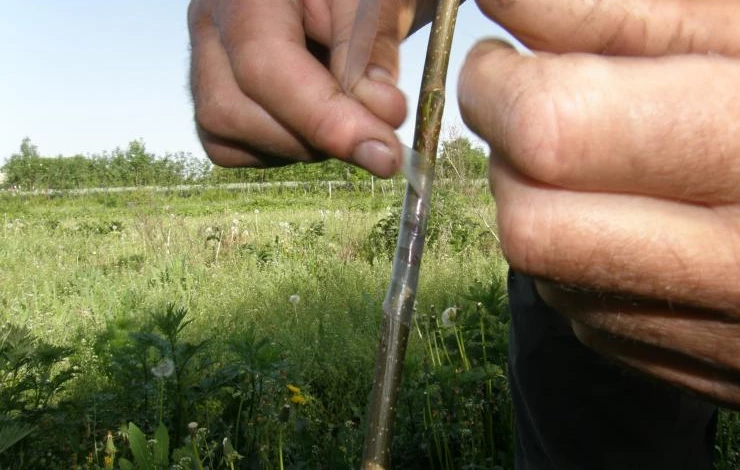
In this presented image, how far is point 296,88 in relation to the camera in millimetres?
935

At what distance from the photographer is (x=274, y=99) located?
966 millimetres

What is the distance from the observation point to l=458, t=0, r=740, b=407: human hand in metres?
0.54

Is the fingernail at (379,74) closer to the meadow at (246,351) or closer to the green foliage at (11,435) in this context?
the meadow at (246,351)

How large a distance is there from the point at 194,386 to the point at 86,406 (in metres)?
0.37

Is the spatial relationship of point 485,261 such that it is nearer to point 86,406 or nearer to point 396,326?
point 86,406

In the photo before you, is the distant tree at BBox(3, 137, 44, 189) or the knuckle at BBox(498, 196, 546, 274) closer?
the knuckle at BBox(498, 196, 546, 274)

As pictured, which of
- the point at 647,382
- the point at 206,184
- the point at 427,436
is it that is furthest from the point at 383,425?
the point at 206,184

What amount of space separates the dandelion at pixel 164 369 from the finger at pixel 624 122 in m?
1.82

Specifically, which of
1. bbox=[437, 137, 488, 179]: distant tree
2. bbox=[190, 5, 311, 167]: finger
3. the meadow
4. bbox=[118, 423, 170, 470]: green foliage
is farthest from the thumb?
bbox=[437, 137, 488, 179]: distant tree

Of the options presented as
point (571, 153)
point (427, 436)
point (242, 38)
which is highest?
point (242, 38)

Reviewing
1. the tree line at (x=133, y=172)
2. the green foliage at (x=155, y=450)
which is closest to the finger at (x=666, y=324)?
the green foliage at (x=155, y=450)

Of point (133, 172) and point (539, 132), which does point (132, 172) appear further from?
point (539, 132)

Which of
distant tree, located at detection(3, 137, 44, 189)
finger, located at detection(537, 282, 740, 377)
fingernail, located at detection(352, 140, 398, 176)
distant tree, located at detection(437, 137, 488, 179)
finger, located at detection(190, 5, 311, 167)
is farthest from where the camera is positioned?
distant tree, located at detection(3, 137, 44, 189)

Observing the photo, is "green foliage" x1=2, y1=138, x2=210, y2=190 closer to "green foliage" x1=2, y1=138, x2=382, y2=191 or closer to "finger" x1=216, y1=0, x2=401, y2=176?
"green foliage" x1=2, y1=138, x2=382, y2=191
